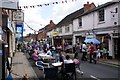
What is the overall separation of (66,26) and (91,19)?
58.7 feet

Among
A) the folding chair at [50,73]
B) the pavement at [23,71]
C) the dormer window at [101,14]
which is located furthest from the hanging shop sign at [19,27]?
the folding chair at [50,73]

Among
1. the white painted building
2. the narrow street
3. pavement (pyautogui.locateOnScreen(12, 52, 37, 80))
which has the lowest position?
the narrow street

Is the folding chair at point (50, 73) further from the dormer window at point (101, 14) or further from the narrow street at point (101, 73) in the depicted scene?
the dormer window at point (101, 14)

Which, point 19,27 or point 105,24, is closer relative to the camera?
point 105,24

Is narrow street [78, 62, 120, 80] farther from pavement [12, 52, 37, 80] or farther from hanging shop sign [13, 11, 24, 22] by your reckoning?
hanging shop sign [13, 11, 24, 22]

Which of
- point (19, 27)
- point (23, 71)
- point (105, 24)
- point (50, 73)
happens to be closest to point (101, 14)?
point (105, 24)

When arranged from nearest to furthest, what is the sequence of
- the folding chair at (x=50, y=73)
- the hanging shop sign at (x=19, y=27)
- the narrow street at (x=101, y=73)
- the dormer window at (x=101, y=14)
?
the folding chair at (x=50, y=73) → the narrow street at (x=101, y=73) → the dormer window at (x=101, y=14) → the hanging shop sign at (x=19, y=27)

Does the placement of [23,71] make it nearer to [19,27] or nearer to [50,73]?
[50,73]

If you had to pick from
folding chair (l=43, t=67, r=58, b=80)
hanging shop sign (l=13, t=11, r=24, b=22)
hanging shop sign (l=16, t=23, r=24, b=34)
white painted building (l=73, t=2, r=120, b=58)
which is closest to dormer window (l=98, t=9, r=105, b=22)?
white painted building (l=73, t=2, r=120, b=58)

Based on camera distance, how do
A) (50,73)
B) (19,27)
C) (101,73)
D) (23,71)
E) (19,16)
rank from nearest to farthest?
(50,73)
(101,73)
(23,71)
(19,16)
(19,27)

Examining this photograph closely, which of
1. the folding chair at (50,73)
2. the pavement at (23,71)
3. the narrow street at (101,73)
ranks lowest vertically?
the narrow street at (101,73)

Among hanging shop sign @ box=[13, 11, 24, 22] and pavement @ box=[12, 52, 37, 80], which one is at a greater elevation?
hanging shop sign @ box=[13, 11, 24, 22]

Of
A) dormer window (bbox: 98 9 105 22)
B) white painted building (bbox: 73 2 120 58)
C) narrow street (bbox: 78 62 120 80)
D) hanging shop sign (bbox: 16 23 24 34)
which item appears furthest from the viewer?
hanging shop sign (bbox: 16 23 24 34)

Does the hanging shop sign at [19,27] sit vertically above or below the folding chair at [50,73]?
above
